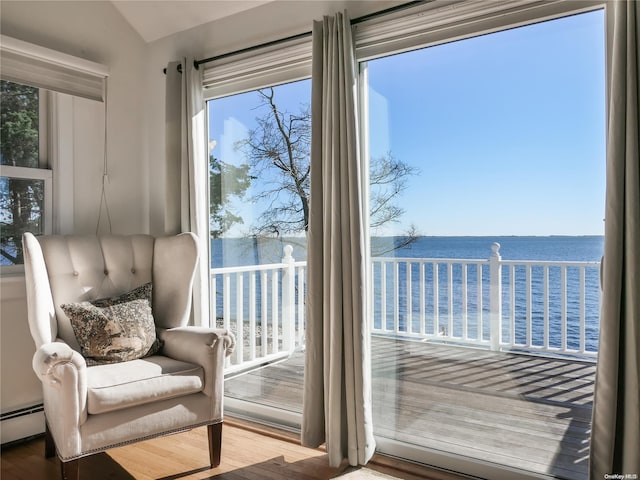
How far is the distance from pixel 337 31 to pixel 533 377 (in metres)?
1.86

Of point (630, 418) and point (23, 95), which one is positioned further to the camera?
point (23, 95)

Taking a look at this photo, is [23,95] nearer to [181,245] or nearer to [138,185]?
[138,185]

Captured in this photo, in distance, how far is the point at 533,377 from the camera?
213 centimetres

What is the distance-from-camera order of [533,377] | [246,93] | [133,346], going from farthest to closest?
[246,93], [133,346], [533,377]

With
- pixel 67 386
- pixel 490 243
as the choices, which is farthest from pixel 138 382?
pixel 490 243

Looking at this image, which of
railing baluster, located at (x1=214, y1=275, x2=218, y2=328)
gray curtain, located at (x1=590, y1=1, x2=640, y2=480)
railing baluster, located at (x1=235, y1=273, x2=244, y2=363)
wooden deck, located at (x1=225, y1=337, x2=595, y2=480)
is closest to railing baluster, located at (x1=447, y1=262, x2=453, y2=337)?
wooden deck, located at (x1=225, y1=337, x2=595, y2=480)

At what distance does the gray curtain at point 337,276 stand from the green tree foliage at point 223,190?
27.8 inches

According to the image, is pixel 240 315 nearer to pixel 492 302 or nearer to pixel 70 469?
pixel 70 469

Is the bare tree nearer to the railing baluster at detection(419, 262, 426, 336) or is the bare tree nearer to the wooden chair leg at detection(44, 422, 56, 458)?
the railing baluster at detection(419, 262, 426, 336)

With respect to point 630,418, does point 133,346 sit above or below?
above

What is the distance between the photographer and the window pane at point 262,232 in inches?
109

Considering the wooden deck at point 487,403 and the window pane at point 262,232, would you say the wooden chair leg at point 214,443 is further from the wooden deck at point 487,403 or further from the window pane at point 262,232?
the wooden deck at point 487,403

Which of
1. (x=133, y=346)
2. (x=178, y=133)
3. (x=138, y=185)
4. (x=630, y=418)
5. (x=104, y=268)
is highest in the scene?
(x=178, y=133)

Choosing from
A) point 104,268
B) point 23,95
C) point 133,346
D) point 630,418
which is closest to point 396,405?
point 630,418
